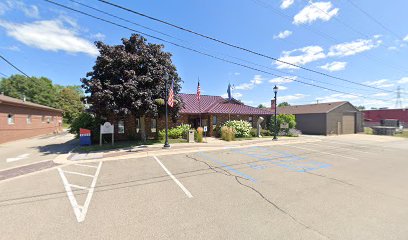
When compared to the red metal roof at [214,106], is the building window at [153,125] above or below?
below

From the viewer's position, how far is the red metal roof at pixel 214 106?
22.6 metres

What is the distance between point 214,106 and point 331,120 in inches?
764

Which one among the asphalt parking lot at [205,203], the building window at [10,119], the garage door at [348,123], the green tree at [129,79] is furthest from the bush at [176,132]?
the garage door at [348,123]

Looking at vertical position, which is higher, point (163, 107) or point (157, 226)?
point (163, 107)

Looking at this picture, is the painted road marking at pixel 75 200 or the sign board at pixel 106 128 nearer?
the painted road marking at pixel 75 200

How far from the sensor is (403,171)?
9.05 metres

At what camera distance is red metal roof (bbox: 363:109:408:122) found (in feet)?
149

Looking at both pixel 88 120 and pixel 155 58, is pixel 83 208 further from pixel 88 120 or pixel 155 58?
pixel 88 120

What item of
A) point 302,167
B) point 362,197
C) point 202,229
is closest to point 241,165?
point 302,167

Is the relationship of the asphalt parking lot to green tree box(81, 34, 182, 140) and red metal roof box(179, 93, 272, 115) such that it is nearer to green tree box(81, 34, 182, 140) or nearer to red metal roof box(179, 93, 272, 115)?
green tree box(81, 34, 182, 140)

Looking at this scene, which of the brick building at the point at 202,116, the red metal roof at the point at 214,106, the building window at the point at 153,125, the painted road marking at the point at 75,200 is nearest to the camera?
the painted road marking at the point at 75,200

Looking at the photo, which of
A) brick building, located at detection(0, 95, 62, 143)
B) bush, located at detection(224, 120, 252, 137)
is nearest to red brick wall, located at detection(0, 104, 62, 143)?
brick building, located at detection(0, 95, 62, 143)

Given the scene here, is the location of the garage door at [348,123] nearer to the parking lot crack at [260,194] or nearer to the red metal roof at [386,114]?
the red metal roof at [386,114]

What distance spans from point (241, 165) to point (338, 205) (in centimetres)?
460
